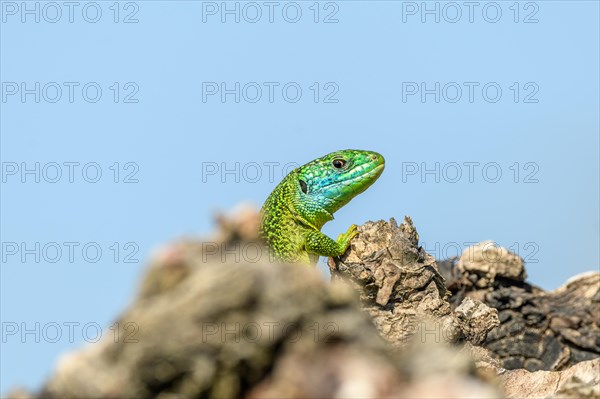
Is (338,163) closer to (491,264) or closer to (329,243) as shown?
(329,243)

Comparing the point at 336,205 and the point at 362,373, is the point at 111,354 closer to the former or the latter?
the point at 362,373

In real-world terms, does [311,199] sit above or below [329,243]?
above

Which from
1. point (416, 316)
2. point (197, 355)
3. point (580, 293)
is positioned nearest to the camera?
point (197, 355)

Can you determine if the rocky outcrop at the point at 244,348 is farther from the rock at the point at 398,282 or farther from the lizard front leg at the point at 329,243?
the lizard front leg at the point at 329,243

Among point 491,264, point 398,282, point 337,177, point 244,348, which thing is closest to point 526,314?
point 491,264

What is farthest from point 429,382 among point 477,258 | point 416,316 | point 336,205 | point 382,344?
point 477,258

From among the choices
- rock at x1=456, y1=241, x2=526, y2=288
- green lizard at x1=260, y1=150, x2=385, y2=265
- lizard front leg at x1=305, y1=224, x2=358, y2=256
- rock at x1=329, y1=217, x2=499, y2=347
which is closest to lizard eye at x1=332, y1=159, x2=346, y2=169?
green lizard at x1=260, y1=150, x2=385, y2=265

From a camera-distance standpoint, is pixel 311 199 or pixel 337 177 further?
pixel 337 177

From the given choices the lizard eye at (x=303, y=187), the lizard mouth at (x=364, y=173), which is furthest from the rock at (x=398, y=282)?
the lizard mouth at (x=364, y=173)

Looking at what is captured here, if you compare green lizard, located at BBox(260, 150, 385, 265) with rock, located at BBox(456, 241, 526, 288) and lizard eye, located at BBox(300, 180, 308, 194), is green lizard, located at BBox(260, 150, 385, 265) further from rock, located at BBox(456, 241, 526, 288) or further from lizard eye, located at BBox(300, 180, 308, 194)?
rock, located at BBox(456, 241, 526, 288)
